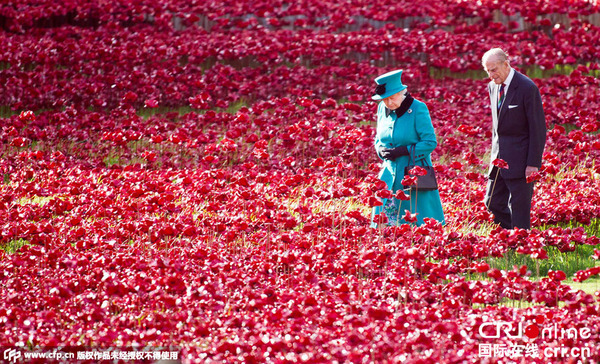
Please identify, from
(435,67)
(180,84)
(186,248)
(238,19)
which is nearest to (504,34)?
(435,67)

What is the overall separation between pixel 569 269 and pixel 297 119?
5.20 meters

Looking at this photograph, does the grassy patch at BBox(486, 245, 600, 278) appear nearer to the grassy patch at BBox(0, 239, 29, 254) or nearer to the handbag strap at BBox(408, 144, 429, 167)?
the handbag strap at BBox(408, 144, 429, 167)

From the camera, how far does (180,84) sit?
39.0ft

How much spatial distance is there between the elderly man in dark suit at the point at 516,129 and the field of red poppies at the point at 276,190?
13.3 inches

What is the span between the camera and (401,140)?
684 centimetres

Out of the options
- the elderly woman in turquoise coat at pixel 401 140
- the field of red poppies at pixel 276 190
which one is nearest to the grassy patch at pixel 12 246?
the field of red poppies at pixel 276 190

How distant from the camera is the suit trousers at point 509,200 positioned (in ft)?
22.6

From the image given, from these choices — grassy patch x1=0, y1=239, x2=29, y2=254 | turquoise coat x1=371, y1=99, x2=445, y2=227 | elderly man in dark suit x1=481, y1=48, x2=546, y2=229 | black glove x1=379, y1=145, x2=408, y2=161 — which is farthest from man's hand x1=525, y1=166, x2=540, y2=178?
grassy patch x1=0, y1=239, x2=29, y2=254

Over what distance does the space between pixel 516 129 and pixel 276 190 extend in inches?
87.9

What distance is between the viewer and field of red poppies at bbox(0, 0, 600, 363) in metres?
4.54

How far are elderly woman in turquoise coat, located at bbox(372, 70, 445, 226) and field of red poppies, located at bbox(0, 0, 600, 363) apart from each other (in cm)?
29

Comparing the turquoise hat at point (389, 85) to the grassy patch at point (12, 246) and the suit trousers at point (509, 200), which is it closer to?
the suit trousers at point (509, 200)

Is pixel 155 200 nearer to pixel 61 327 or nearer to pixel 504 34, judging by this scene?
pixel 61 327

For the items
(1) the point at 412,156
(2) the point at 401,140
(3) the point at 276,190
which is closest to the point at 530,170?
(1) the point at 412,156
